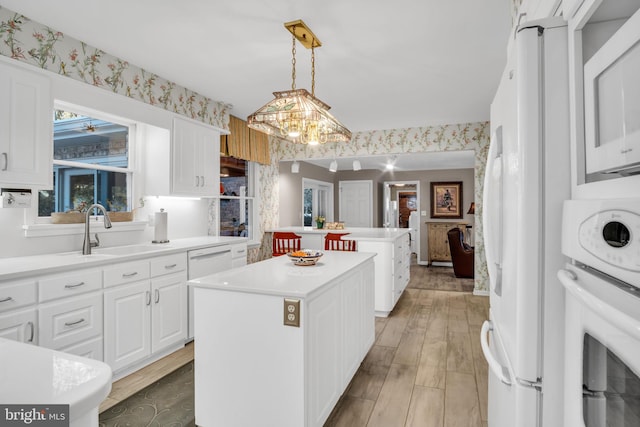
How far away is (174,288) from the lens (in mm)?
3053

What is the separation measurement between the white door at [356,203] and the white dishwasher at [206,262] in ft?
18.8

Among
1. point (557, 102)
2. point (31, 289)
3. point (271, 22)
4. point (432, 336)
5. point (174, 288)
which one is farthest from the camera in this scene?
point (432, 336)

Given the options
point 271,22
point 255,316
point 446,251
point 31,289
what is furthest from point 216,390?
point 446,251

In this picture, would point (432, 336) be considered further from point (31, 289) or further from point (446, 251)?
point (446, 251)

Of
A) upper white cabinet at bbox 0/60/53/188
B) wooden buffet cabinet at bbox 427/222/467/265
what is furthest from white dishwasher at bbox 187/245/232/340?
wooden buffet cabinet at bbox 427/222/467/265

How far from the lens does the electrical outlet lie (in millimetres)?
1649

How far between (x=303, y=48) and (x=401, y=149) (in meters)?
3.04

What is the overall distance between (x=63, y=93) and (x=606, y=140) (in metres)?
3.23

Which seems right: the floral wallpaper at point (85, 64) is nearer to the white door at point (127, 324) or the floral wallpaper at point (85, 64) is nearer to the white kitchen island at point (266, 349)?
the white door at point (127, 324)

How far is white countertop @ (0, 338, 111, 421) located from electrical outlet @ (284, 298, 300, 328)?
3.21 feet

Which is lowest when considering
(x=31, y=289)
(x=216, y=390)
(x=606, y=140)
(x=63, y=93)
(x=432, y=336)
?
(x=432, y=336)

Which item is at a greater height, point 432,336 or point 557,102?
point 557,102

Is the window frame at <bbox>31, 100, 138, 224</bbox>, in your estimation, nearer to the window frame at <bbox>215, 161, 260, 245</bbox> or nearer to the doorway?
the window frame at <bbox>215, 161, 260, 245</bbox>

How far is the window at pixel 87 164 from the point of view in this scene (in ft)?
9.39
